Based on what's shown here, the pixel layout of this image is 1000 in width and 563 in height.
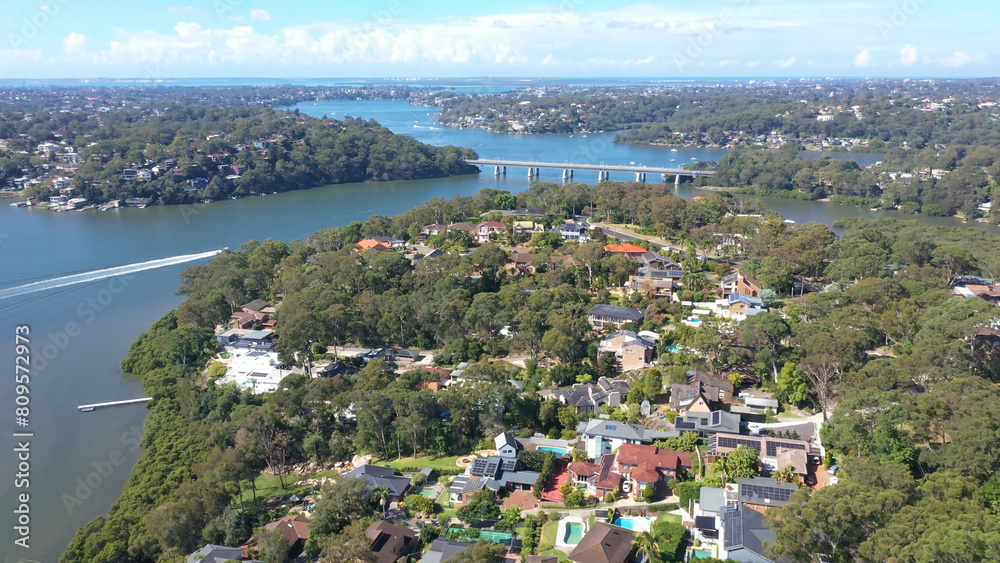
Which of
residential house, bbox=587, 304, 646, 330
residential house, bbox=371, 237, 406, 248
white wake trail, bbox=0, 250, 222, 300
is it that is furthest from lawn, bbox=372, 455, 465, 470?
white wake trail, bbox=0, 250, 222, 300

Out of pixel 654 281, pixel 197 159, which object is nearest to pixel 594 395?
pixel 654 281

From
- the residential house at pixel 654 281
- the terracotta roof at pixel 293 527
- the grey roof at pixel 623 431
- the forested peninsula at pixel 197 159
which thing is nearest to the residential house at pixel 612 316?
the residential house at pixel 654 281

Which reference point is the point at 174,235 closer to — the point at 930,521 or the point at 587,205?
the point at 587,205

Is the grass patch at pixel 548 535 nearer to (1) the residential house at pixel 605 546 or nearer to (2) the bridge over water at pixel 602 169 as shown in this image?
(1) the residential house at pixel 605 546

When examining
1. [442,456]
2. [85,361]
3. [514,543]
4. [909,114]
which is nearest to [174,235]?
[85,361]

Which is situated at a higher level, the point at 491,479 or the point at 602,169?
the point at 602,169

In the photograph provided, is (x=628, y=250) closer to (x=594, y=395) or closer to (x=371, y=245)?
(x=371, y=245)

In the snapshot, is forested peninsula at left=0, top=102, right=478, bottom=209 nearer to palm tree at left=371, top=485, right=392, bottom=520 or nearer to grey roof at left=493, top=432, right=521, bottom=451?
grey roof at left=493, top=432, right=521, bottom=451
